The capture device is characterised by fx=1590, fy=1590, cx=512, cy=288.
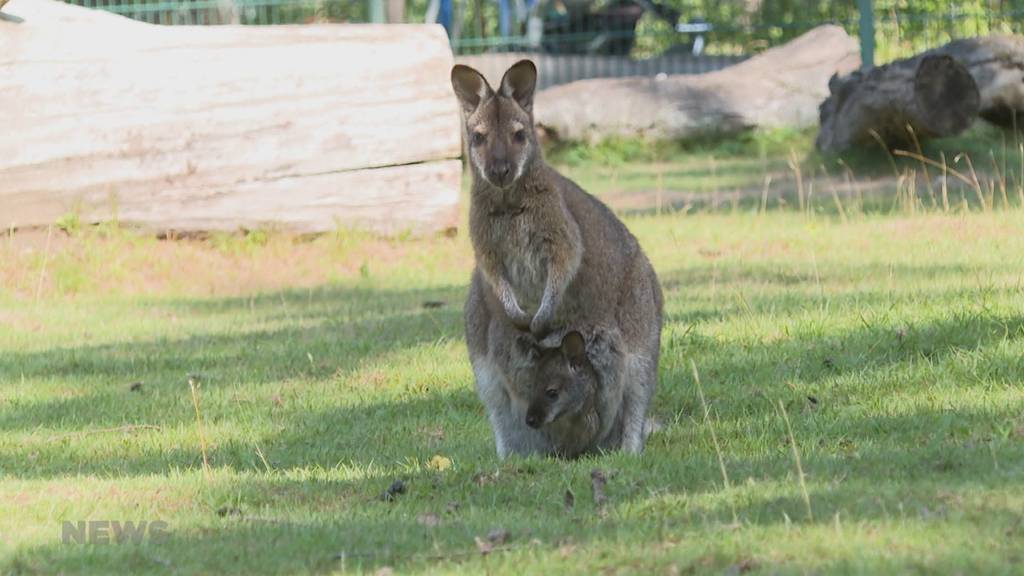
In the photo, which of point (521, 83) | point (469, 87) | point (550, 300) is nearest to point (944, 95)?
point (521, 83)

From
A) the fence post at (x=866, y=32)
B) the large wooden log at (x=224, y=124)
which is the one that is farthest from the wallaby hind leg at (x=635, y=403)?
the fence post at (x=866, y=32)

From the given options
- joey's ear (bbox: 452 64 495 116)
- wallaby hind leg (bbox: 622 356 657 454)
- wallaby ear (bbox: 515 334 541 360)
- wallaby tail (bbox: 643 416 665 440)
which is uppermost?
joey's ear (bbox: 452 64 495 116)

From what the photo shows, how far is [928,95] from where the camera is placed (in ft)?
42.1

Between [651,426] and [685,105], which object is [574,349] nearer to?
[651,426]

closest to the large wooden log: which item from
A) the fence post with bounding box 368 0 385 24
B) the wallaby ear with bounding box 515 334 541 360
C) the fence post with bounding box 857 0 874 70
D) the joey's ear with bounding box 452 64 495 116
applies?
the fence post with bounding box 368 0 385 24

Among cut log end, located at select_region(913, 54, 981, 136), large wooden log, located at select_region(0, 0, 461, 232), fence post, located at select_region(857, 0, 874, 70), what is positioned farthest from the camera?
fence post, located at select_region(857, 0, 874, 70)

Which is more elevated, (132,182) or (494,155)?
(494,155)

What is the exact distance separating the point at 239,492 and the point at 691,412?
2.16 m

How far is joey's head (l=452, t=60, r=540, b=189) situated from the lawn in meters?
1.10

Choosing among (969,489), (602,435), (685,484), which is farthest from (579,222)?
(969,489)

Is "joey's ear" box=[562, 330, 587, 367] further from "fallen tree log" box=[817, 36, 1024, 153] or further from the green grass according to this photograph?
"fallen tree log" box=[817, 36, 1024, 153]

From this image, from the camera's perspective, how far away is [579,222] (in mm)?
6078

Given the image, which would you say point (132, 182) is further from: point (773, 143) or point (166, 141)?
point (773, 143)

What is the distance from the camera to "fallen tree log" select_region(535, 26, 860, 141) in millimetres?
16484
